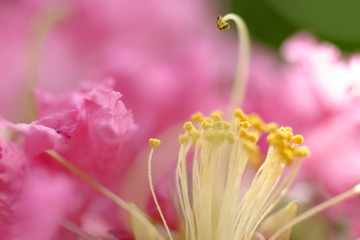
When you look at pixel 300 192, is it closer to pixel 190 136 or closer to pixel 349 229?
pixel 349 229

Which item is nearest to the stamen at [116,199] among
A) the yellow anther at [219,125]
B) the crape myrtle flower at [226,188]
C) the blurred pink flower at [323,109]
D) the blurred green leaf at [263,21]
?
the crape myrtle flower at [226,188]

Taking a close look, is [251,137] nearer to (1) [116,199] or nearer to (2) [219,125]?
(2) [219,125]

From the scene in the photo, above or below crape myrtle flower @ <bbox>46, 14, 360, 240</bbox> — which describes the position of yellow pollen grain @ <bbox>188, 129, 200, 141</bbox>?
above

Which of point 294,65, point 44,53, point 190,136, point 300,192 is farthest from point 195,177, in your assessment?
point 44,53

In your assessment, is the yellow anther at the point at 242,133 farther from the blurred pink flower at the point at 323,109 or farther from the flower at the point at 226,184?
the blurred pink flower at the point at 323,109

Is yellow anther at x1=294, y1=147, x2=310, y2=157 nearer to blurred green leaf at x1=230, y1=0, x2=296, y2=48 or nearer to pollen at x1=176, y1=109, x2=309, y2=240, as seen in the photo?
pollen at x1=176, y1=109, x2=309, y2=240

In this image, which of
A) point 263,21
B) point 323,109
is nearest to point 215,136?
point 323,109

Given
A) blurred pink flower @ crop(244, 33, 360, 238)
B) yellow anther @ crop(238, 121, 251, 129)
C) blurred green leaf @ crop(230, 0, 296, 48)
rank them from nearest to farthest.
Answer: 1. yellow anther @ crop(238, 121, 251, 129)
2. blurred pink flower @ crop(244, 33, 360, 238)
3. blurred green leaf @ crop(230, 0, 296, 48)

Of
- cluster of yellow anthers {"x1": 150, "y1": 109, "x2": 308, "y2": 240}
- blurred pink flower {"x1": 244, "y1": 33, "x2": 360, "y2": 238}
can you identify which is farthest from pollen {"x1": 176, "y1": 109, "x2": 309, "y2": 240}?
blurred pink flower {"x1": 244, "y1": 33, "x2": 360, "y2": 238}
